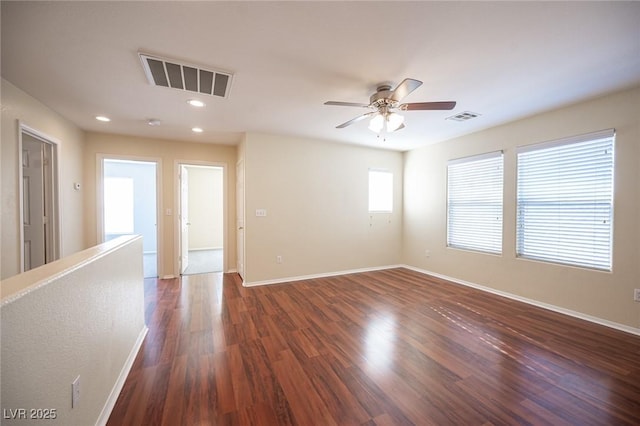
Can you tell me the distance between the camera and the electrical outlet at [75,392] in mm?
1098

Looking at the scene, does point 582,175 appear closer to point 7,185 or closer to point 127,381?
point 127,381

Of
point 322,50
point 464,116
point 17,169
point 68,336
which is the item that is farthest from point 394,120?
point 17,169

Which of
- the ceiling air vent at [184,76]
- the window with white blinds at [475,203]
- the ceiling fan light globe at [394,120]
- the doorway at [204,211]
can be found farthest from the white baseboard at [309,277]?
the doorway at [204,211]

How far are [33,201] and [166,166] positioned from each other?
174cm

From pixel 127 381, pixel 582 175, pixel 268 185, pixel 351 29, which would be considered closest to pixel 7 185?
pixel 127 381

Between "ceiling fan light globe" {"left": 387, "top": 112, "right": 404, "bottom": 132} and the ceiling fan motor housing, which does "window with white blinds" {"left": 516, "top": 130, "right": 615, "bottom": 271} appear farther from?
the ceiling fan motor housing

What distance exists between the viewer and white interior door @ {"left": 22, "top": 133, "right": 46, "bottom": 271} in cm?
296

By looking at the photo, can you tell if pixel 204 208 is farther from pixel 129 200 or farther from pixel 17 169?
pixel 17 169

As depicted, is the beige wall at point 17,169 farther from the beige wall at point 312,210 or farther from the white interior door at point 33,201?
the beige wall at point 312,210

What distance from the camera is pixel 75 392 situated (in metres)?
1.12

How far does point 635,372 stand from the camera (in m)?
1.90

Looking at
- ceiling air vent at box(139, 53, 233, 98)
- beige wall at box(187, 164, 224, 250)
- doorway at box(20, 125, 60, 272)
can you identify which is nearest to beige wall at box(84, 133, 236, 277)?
doorway at box(20, 125, 60, 272)

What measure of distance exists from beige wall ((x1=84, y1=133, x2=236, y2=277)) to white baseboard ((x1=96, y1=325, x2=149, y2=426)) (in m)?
2.40

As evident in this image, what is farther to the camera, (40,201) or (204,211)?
(204,211)
